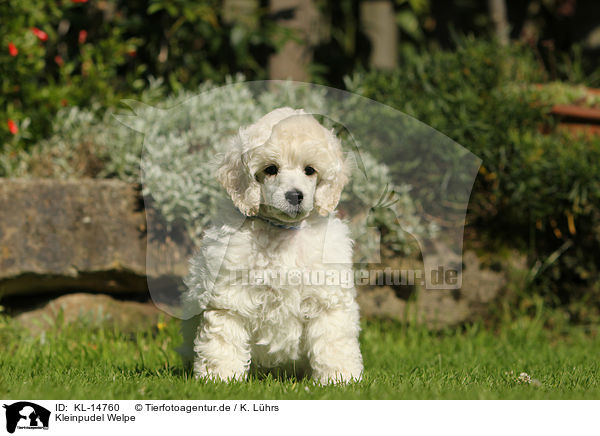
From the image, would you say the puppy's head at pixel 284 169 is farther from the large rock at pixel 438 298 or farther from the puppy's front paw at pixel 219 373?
the large rock at pixel 438 298

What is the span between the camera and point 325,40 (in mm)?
6629

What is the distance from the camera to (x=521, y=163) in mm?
4438

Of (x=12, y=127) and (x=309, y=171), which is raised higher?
(x=12, y=127)

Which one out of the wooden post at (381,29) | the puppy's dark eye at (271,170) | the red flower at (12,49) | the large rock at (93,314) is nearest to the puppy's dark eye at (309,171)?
the puppy's dark eye at (271,170)

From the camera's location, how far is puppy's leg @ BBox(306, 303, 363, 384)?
276 centimetres

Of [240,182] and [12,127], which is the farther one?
[12,127]

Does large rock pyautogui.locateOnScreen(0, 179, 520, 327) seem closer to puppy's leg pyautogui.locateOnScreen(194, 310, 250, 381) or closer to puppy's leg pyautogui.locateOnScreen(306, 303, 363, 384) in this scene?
puppy's leg pyautogui.locateOnScreen(194, 310, 250, 381)

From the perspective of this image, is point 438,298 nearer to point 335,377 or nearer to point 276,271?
point 335,377

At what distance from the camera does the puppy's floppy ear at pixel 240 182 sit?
105 inches

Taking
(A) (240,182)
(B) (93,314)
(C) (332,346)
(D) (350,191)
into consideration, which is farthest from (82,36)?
(C) (332,346)

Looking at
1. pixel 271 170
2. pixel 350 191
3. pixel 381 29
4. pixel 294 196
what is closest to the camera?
pixel 294 196

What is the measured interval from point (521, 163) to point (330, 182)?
7.31ft
